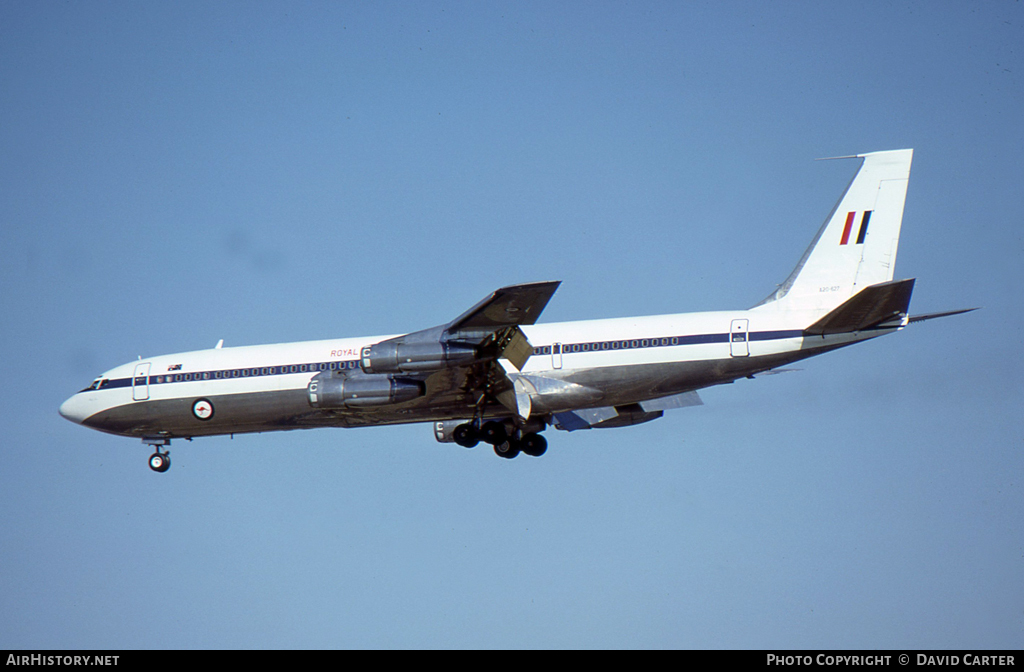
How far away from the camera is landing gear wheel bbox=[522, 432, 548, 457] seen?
93.1 feet

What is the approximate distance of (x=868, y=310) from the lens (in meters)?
22.9

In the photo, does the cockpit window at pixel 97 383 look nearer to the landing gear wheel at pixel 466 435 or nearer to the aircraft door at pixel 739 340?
the landing gear wheel at pixel 466 435

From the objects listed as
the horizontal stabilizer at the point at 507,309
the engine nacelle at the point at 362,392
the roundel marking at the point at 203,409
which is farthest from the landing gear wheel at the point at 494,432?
the roundel marking at the point at 203,409

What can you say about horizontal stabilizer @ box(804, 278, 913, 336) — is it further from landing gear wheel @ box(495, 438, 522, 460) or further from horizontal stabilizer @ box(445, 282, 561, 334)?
landing gear wheel @ box(495, 438, 522, 460)

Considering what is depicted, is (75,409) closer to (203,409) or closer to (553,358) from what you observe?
(203,409)

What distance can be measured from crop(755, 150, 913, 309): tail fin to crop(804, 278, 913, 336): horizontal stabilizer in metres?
1.40

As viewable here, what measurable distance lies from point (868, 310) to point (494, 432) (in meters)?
9.87

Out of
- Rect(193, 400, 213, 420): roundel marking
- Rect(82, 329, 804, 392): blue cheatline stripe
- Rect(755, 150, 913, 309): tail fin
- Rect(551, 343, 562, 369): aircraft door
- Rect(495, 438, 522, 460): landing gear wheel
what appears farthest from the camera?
Rect(193, 400, 213, 420): roundel marking

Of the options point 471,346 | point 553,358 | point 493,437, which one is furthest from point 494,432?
point 471,346

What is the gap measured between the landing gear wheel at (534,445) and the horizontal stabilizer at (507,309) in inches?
228

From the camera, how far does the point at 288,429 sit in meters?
28.5

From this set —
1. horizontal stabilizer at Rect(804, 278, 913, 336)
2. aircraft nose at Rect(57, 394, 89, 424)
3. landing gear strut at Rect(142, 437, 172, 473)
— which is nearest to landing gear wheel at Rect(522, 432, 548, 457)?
horizontal stabilizer at Rect(804, 278, 913, 336)
